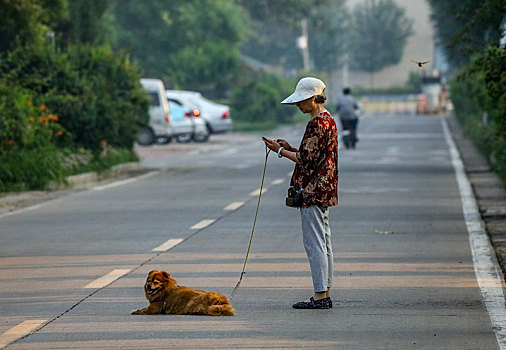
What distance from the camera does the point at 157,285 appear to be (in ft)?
27.2

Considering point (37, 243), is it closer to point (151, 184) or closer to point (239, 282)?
point (239, 282)

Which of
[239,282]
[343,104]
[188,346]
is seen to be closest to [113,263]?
[239,282]

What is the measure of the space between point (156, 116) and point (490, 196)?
20829mm

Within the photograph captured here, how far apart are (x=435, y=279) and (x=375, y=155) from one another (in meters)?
21.6

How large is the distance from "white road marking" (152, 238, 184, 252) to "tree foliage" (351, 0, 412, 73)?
115091mm

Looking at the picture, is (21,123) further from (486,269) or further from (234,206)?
(486,269)

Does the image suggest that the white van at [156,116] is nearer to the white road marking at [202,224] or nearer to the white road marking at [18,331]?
the white road marking at [202,224]

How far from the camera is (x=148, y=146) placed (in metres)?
38.7

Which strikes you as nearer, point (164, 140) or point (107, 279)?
point (107, 279)

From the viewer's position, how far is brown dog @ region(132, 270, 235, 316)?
834cm

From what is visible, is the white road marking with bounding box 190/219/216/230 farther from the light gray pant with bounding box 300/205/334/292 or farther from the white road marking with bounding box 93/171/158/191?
the white road marking with bounding box 93/171/158/191

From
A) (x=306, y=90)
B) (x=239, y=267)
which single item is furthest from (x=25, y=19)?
(x=306, y=90)

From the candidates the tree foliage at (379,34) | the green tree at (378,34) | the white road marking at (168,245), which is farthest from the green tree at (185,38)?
the green tree at (378,34)

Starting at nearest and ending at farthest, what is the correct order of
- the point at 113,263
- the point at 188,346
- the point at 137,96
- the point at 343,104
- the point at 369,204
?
1. the point at 188,346
2. the point at 113,263
3. the point at 369,204
4. the point at 137,96
5. the point at 343,104
